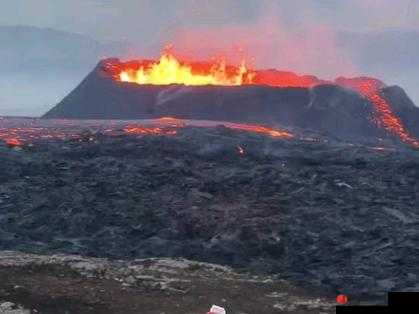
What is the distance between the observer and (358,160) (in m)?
27.1

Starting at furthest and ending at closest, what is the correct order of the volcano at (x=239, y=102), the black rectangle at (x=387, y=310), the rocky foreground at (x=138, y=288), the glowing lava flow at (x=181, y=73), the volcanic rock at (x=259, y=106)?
the glowing lava flow at (x=181, y=73) → the volcano at (x=239, y=102) → the volcanic rock at (x=259, y=106) → the rocky foreground at (x=138, y=288) → the black rectangle at (x=387, y=310)

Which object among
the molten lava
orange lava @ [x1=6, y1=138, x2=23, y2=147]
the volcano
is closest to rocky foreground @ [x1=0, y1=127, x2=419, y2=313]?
orange lava @ [x1=6, y1=138, x2=23, y2=147]

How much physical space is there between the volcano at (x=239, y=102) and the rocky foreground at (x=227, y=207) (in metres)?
12.2

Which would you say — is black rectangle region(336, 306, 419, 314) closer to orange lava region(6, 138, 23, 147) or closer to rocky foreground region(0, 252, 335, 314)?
rocky foreground region(0, 252, 335, 314)

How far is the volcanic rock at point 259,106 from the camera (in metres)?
41.1

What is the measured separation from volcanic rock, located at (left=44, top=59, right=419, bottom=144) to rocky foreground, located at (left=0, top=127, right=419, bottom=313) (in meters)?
11.9

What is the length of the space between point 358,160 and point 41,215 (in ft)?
47.1

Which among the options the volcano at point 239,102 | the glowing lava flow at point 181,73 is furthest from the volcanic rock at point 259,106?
the glowing lava flow at point 181,73

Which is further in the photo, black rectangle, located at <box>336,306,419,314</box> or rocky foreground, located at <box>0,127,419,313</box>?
rocky foreground, located at <box>0,127,419,313</box>

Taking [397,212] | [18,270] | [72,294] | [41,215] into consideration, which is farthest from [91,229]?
[397,212]

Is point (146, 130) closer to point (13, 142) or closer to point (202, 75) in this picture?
point (13, 142)

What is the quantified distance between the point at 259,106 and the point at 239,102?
1.42 metres

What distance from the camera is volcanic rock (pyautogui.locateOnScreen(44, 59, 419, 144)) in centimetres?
4109

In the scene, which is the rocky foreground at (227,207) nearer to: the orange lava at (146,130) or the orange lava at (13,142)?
the orange lava at (13,142)
